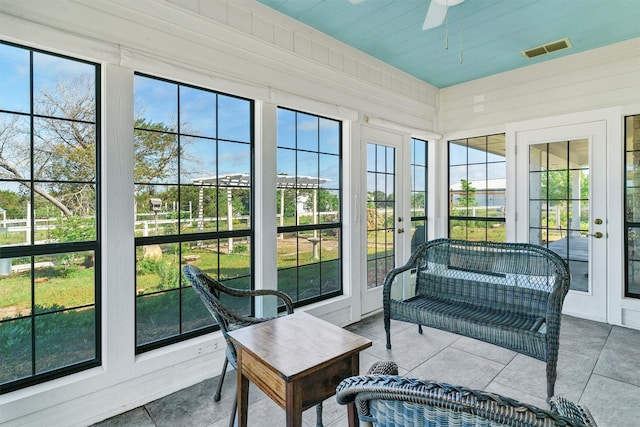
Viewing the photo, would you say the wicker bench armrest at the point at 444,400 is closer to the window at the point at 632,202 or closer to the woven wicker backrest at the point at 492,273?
Result: the woven wicker backrest at the point at 492,273

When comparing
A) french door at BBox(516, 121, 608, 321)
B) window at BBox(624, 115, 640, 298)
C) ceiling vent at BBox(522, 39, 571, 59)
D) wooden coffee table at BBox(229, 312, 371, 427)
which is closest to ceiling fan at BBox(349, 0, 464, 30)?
ceiling vent at BBox(522, 39, 571, 59)

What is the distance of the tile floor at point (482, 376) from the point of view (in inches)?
78.8

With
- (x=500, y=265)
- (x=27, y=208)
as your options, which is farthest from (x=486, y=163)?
(x=27, y=208)

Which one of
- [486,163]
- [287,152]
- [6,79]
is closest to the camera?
[6,79]

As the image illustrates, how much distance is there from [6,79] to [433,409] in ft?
8.43

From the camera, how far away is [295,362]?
4.33ft

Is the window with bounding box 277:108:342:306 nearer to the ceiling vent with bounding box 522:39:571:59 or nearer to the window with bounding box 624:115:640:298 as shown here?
the ceiling vent with bounding box 522:39:571:59

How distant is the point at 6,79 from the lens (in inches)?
72.1

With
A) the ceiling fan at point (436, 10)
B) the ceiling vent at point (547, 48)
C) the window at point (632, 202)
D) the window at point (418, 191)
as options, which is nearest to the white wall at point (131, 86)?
the ceiling fan at point (436, 10)

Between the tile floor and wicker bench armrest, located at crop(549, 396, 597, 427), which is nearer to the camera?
wicker bench armrest, located at crop(549, 396, 597, 427)

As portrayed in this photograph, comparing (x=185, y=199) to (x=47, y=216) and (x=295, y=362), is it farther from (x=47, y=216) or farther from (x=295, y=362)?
(x=295, y=362)

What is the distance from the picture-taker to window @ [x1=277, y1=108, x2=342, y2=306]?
3.06m

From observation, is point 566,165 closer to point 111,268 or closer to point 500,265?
point 500,265

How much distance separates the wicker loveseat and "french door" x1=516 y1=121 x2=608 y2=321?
1407 mm
